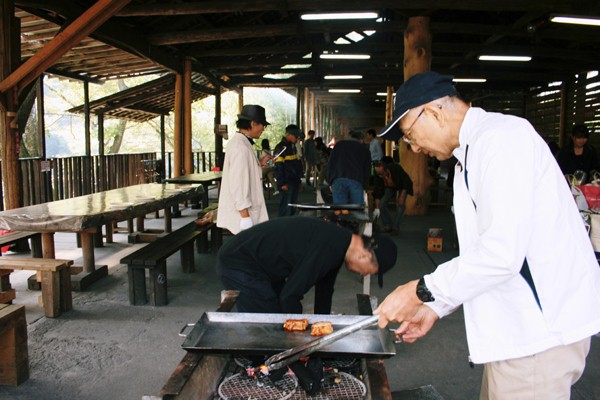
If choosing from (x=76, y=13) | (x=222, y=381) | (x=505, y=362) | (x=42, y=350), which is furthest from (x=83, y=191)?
(x=505, y=362)

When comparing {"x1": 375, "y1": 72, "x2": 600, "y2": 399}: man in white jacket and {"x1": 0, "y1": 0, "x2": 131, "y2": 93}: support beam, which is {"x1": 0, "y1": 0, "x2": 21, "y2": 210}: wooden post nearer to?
{"x1": 0, "y1": 0, "x2": 131, "y2": 93}: support beam

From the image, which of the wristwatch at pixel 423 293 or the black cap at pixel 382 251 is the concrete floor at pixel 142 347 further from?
the wristwatch at pixel 423 293

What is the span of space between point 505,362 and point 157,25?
10.4 metres

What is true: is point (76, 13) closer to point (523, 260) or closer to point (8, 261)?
point (8, 261)

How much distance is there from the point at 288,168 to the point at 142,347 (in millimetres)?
6479

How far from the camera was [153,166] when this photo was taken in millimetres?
15164

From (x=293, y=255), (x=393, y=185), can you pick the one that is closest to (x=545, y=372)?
(x=293, y=255)

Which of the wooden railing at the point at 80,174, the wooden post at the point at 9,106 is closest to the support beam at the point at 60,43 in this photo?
the wooden post at the point at 9,106

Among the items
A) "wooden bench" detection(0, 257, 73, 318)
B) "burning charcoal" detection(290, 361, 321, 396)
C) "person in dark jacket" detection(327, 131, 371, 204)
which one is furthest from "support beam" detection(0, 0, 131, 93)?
"burning charcoal" detection(290, 361, 321, 396)

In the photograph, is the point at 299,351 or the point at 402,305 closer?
the point at 402,305

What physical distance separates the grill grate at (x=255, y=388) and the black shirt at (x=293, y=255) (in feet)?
2.06

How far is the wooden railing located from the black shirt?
551 centimetres

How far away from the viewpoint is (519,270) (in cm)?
159

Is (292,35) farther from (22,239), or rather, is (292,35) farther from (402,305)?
(402,305)
